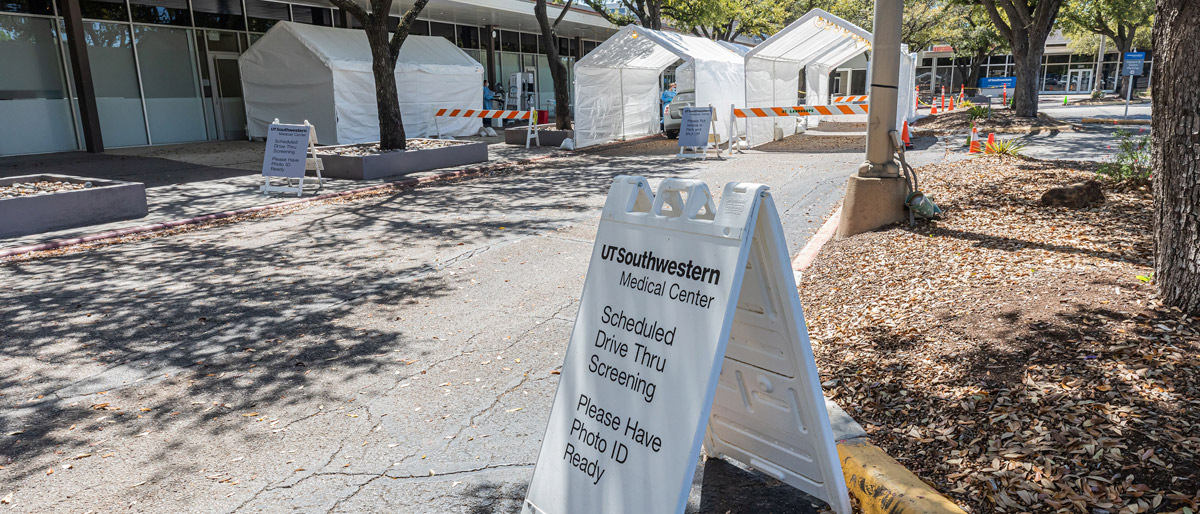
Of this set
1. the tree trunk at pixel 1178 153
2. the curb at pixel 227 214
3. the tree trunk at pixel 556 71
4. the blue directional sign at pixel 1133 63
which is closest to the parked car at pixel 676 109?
the tree trunk at pixel 556 71

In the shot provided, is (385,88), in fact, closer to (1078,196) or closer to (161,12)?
(161,12)

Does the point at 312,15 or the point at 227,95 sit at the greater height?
the point at 312,15

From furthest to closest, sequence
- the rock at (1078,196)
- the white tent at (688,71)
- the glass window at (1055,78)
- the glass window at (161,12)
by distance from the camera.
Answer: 1. the glass window at (1055,78)
2. the white tent at (688,71)
3. the glass window at (161,12)
4. the rock at (1078,196)

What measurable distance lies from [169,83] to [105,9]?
7.68 feet

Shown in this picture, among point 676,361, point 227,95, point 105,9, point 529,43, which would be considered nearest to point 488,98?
point 529,43

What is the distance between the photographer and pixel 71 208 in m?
9.61

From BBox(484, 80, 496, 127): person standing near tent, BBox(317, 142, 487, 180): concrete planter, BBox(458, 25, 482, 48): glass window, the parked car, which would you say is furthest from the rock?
BBox(458, 25, 482, 48): glass window

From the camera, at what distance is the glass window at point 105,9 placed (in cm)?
1903

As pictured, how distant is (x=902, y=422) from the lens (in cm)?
347

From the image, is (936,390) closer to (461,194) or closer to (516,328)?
(516,328)

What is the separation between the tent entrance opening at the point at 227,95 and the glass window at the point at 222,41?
16 centimetres

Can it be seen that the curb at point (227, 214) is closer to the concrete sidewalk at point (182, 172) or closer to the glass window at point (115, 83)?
the concrete sidewalk at point (182, 172)

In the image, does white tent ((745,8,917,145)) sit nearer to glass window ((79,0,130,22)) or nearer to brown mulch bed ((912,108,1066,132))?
brown mulch bed ((912,108,1066,132))

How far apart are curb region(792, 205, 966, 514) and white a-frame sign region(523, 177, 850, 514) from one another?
0.19m
